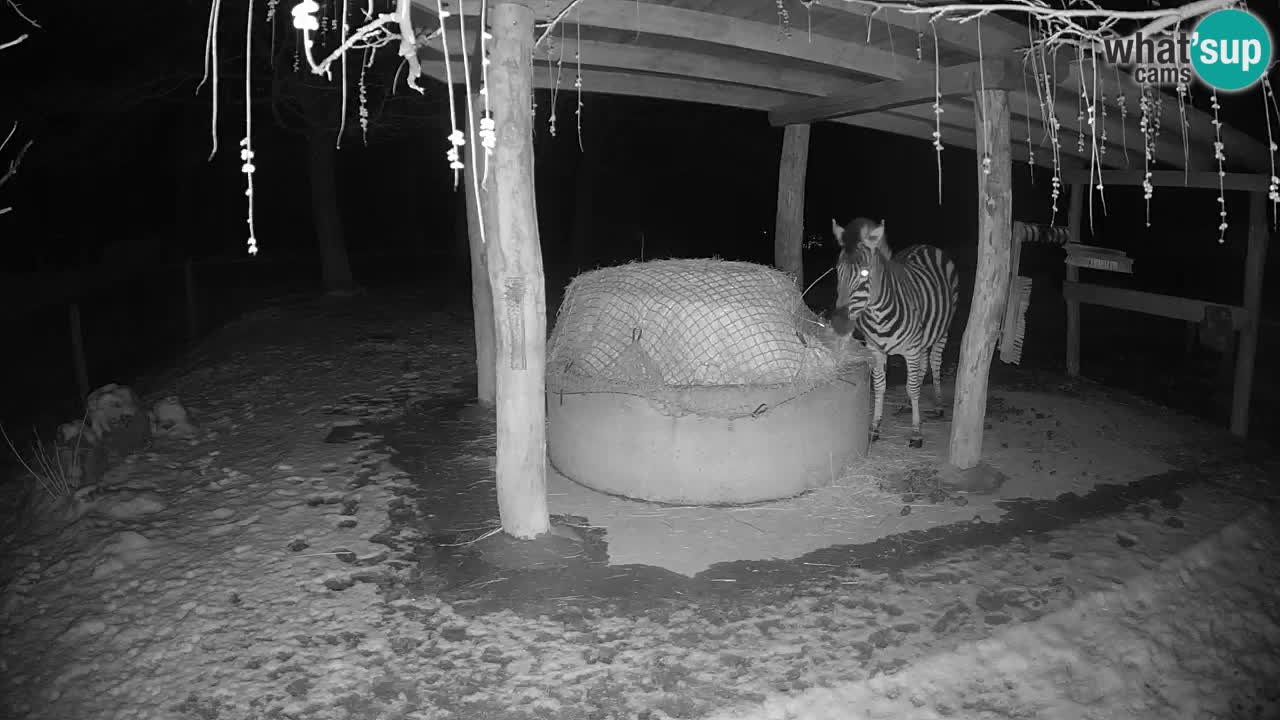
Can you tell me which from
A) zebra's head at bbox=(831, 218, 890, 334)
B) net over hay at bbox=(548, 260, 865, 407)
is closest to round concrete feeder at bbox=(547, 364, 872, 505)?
net over hay at bbox=(548, 260, 865, 407)

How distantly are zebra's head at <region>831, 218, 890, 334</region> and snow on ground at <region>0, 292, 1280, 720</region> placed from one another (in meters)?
2.46

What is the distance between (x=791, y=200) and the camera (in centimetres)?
920

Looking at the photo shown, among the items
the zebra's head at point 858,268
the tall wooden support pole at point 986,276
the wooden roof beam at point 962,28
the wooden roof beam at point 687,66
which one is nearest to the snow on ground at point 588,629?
the tall wooden support pole at point 986,276

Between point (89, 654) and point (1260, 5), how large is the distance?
1620cm

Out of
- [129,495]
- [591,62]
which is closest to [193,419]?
[129,495]

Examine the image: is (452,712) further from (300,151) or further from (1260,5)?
(300,151)

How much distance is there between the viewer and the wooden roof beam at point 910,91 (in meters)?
5.87

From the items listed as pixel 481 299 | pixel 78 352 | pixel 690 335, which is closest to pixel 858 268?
pixel 690 335

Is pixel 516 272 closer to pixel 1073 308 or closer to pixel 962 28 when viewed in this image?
pixel 962 28

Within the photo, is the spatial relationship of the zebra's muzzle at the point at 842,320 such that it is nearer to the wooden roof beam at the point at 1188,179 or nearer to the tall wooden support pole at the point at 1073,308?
the wooden roof beam at the point at 1188,179

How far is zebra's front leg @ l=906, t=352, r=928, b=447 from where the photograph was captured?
7559 mm

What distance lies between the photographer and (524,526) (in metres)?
5.16

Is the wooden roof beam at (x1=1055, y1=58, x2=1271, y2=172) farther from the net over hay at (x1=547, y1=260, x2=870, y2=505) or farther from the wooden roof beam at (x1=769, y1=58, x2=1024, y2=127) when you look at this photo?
the net over hay at (x1=547, y1=260, x2=870, y2=505)

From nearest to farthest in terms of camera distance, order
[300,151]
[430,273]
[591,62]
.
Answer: [591,62] → [430,273] → [300,151]
